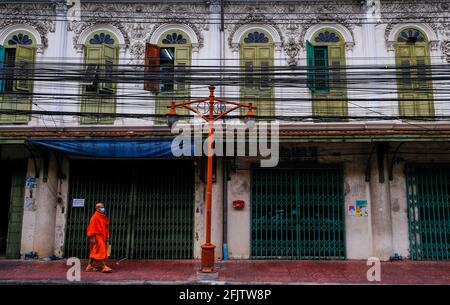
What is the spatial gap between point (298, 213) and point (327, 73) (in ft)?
13.6

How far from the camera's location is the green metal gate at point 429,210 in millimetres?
9938

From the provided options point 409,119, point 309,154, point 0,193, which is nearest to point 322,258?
point 309,154

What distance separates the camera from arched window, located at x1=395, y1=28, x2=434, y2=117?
10305mm

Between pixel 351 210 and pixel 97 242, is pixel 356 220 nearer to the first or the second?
pixel 351 210

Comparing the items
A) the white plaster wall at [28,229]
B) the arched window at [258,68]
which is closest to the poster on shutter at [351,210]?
the arched window at [258,68]

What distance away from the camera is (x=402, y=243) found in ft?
32.8

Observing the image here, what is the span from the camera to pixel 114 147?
30.9 feet

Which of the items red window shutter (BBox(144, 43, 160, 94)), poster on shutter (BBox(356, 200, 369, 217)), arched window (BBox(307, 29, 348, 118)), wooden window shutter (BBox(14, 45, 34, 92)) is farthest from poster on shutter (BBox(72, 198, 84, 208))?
poster on shutter (BBox(356, 200, 369, 217))

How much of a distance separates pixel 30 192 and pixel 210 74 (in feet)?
20.7

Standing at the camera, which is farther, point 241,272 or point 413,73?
point 413,73

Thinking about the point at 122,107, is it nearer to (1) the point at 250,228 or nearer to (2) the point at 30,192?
(2) the point at 30,192

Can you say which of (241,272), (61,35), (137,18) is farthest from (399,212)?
(61,35)

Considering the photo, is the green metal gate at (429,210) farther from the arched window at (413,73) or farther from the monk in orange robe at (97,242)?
the monk in orange robe at (97,242)

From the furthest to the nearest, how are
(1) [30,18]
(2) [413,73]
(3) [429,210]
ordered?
1. (1) [30,18]
2. (2) [413,73]
3. (3) [429,210]
